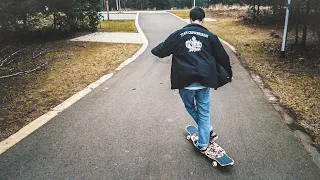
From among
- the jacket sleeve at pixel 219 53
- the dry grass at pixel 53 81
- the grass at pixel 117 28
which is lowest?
the dry grass at pixel 53 81

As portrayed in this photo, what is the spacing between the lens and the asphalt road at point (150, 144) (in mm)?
3473

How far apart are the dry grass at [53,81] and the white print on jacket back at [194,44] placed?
3081 mm

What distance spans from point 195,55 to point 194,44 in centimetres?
13

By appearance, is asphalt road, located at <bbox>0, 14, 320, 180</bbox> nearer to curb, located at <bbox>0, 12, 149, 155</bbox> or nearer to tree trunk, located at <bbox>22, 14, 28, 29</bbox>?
curb, located at <bbox>0, 12, 149, 155</bbox>

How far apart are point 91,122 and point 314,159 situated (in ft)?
11.1

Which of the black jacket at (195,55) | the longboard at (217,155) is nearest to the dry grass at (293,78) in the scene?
the longboard at (217,155)

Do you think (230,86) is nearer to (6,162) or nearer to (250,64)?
(250,64)

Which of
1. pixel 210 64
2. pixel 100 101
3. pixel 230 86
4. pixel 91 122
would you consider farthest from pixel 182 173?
pixel 230 86

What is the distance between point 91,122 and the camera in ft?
16.1

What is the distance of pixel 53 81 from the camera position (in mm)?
7465

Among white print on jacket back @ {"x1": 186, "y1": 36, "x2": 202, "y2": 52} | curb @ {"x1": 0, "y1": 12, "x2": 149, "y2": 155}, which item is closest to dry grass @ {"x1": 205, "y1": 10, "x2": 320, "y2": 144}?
white print on jacket back @ {"x1": 186, "y1": 36, "x2": 202, "y2": 52}

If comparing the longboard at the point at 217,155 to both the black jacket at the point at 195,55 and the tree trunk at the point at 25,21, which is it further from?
the tree trunk at the point at 25,21

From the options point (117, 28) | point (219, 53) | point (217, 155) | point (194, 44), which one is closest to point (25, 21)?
point (117, 28)

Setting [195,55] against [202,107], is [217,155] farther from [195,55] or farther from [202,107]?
[195,55]
